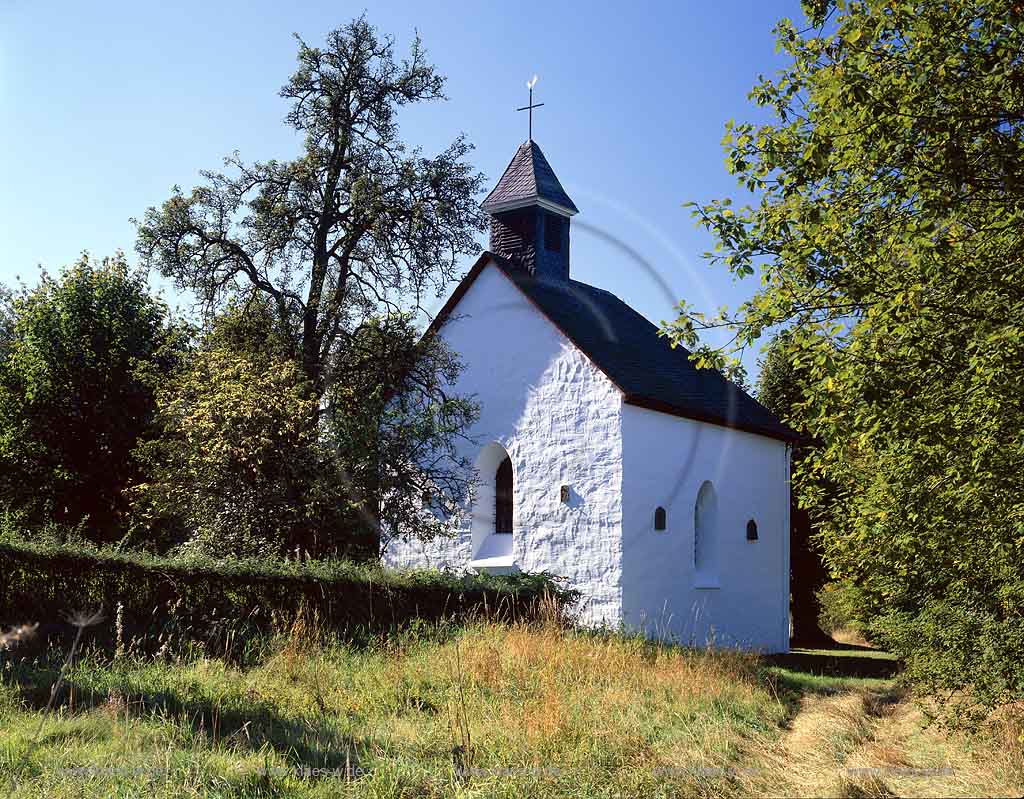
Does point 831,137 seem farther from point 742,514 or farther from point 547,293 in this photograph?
point 742,514

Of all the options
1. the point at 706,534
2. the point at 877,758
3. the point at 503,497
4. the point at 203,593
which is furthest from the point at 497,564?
the point at 877,758

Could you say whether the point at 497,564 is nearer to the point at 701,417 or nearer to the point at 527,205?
the point at 701,417

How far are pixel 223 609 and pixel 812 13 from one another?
10.3 meters

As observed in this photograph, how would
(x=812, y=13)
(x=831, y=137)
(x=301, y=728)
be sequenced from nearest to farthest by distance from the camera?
(x=301, y=728) < (x=831, y=137) < (x=812, y=13)

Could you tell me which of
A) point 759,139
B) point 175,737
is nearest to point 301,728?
point 175,737

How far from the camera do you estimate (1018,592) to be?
7617 millimetres

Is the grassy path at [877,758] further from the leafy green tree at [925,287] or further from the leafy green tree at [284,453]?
the leafy green tree at [284,453]

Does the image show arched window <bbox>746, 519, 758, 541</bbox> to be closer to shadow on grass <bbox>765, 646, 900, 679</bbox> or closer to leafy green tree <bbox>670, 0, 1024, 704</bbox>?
shadow on grass <bbox>765, 646, 900, 679</bbox>

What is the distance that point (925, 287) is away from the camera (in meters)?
7.55

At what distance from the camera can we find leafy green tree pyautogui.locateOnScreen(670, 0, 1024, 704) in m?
7.59

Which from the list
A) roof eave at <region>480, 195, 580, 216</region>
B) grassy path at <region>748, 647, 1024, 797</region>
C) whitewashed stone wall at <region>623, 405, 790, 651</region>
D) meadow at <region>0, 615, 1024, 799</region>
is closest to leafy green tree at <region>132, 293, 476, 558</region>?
whitewashed stone wall at <region>623, 405, 790, 651</region>

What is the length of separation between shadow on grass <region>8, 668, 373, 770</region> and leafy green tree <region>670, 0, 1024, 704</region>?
509 centimetres

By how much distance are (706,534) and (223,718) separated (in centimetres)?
1448

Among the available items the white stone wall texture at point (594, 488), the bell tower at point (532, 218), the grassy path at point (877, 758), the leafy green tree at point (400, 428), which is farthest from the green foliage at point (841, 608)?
the bell tower at point (532, 218)
